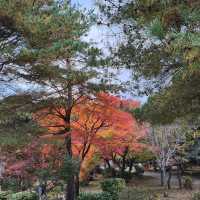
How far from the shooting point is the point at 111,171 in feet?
115

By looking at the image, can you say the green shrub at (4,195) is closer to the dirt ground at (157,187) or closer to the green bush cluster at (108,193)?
the green bush cluster at (108,193)

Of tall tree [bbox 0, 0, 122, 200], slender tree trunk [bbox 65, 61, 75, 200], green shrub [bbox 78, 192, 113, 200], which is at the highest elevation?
tall tree [bbox 0, 0, 122, 200]

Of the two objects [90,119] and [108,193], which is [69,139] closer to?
[90,119]

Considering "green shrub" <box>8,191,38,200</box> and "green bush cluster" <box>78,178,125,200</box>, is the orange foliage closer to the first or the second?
"green bush cluster" <box>78,178,125,200</box>

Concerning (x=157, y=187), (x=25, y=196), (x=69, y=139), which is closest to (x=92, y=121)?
(x=69, y=139)

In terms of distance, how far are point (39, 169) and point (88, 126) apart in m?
3.51

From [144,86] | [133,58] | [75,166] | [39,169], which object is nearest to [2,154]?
[39,169]

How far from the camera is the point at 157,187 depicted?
2862cm

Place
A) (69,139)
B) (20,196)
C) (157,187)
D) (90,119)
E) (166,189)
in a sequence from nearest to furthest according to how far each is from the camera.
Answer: (69,139), (90,119), (20,196), (166,189), (157,187)

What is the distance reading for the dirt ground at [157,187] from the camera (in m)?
23.3

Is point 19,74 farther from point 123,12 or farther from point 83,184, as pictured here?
point 83,184

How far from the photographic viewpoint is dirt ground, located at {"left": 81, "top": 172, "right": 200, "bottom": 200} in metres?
23.3

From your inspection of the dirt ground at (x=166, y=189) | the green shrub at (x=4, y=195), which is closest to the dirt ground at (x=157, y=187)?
the dirt ground at (x=166, y=189)

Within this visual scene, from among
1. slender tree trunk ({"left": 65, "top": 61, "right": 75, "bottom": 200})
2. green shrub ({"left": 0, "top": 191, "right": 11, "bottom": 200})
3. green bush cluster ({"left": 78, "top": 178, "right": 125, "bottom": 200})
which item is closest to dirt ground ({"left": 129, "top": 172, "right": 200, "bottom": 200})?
green bush cluster ({"left": 78, "top": 178, "right": 125, "bottom": 200})
